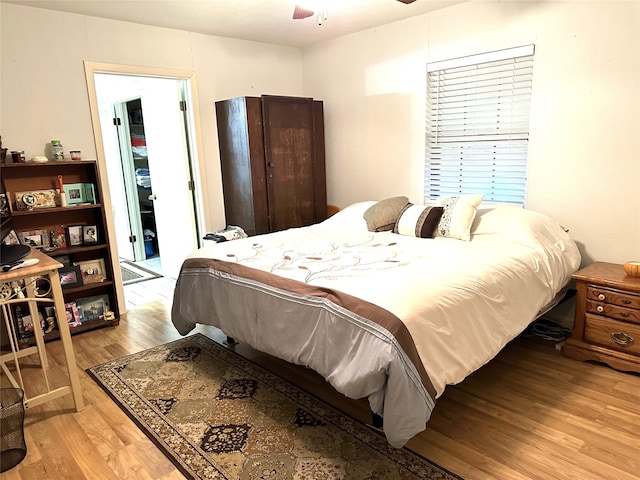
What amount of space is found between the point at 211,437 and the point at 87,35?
10.5 feet

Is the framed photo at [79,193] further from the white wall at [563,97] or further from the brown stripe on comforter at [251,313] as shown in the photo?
the white wall at [563,97]

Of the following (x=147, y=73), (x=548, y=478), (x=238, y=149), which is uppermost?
(x=147, y=73)

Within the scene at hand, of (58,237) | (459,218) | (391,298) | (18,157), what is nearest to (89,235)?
(58,237)

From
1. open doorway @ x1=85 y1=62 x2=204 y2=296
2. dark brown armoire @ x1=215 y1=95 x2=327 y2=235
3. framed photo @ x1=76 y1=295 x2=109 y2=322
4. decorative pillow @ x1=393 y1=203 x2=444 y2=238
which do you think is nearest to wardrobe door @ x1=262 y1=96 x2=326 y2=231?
dark brown armoire @ x1=215 y1=95 x2=327 y2=235

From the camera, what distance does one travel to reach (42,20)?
3236 mm

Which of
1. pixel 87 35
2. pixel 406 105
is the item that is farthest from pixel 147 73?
pixel 406 105

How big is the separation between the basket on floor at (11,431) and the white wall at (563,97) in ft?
10.7

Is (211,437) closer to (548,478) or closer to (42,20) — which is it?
(548,478)

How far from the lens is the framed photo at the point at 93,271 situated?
3.60 metres

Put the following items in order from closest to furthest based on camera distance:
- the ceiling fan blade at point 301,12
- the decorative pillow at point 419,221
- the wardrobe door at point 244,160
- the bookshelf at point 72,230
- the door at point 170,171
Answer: the ceiling fan blade at point 301,12 → the decorative pillow at point 419,221 → the bookshelf at point 72,230 → the wardrobe door at point 244,160 → the door at point 170,171

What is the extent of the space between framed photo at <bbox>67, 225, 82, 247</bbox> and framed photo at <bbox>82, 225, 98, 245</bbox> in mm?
29

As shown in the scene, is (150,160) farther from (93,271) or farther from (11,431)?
(11,431)

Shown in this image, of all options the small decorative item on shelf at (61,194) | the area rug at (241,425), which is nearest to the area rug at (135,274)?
the small decorative item on shelf at (61,194)

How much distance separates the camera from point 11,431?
209 cm
